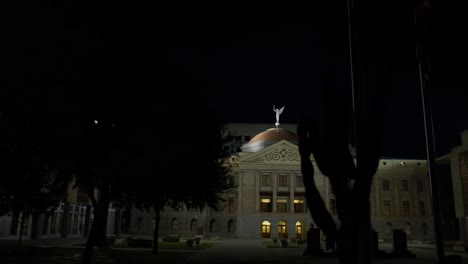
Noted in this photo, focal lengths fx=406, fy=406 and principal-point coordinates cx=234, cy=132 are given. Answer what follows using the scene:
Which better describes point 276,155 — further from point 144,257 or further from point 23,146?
point 23,146

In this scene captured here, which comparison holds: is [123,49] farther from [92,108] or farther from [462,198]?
[462,198]

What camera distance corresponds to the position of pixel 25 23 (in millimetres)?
13133

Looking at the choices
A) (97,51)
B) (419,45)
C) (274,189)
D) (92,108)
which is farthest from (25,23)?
(274,189)

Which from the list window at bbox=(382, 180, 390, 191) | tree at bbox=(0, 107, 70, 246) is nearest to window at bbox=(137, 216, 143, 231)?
window at bbox=(382, 180, 390, 191)

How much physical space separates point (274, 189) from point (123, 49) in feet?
207

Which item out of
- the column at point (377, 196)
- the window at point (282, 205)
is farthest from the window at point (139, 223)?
the column at point (377, 196)

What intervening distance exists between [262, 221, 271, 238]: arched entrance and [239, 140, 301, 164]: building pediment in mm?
11540

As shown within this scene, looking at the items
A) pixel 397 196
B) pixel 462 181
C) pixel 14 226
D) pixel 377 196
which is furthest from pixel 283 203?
pixel 14 226

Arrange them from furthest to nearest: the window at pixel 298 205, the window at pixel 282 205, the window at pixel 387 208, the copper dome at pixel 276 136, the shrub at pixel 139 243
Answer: the copper dome at pixel 276 136
the window at pixel 387 208
the window at pixel 282 205
the window at pixel 298 205
the shrub at pixel 139 243

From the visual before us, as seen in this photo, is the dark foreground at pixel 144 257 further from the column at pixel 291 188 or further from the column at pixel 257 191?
the column at pixel 291 188

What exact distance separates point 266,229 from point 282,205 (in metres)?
6.06

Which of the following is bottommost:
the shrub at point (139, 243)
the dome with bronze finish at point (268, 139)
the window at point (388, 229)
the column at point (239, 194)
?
the shrub at point (139, 243)

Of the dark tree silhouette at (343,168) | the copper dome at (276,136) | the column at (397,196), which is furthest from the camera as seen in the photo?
the copper dome at (276,136)

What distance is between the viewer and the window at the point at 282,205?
7699 cm
